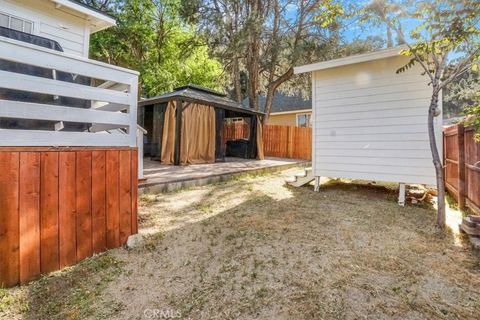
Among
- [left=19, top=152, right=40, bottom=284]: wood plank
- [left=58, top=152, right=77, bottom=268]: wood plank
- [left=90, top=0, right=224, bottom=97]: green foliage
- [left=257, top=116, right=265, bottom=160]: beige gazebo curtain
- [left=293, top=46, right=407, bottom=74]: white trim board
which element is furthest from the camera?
[left=90, top=0, right=224, bottom=97]: green foliage

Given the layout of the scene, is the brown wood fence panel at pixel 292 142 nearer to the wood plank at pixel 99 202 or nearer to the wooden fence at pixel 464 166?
the wooden fence at pixel 464 166

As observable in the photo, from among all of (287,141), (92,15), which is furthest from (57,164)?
(287,141)

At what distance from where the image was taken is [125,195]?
9.98ft

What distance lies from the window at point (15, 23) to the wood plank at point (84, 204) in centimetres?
330

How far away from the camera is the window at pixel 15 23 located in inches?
165

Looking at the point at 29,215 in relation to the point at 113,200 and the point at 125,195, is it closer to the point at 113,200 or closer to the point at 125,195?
the point at 113,200

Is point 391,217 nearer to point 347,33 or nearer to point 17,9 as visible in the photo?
point 17,9

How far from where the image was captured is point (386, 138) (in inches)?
203

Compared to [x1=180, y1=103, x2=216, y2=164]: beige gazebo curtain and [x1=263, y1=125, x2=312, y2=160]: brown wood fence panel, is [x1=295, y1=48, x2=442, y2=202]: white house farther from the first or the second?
[x1=263, y1=125, x2=312, y2=160]: brown wood fence panel

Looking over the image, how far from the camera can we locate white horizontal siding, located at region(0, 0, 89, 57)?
14.1 feet

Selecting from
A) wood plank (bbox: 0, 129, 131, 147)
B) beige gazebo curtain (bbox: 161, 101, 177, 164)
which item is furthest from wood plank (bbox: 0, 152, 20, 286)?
beige gazebo curtain (bbox: 161, 101, 177, 164)

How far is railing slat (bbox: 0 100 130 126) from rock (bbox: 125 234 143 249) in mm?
1302

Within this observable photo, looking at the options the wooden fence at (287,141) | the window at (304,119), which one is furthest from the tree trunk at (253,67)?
the window at (304,119)

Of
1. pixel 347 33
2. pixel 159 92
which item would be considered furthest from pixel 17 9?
pixel 347 33
